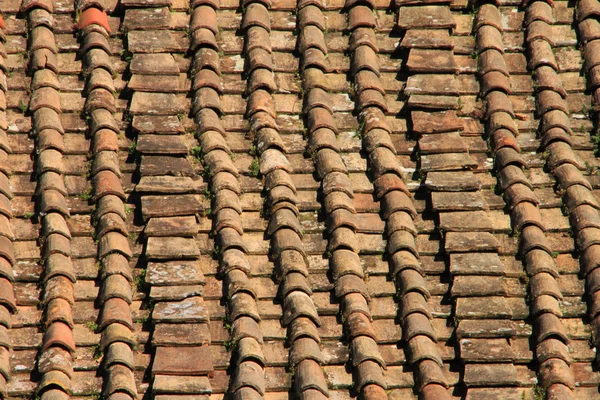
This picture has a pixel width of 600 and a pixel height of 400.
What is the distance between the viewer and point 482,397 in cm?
577

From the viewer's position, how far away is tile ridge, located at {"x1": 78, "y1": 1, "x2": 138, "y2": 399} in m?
5.67

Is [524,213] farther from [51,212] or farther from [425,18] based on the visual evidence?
[51,212]

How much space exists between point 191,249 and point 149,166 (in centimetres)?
72

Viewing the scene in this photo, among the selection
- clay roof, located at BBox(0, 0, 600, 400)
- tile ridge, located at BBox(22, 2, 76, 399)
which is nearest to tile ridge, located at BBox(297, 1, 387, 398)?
clay roof, located at BBox(0, 0, 600, 400)

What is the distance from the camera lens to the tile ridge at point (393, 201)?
5.85 m

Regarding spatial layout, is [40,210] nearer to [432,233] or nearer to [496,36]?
[432,233]

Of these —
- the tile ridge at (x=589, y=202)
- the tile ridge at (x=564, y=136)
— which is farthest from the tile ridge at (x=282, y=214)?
the tile ridge at (x=589, y=202)

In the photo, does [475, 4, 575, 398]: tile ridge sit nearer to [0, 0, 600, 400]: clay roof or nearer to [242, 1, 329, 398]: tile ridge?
[0, 0, 600, 400]: clay roof

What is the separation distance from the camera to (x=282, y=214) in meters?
6.39

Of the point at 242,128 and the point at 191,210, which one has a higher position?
the point at 242,128

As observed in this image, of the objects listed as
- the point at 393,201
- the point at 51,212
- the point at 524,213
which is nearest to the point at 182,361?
the point at 51,212

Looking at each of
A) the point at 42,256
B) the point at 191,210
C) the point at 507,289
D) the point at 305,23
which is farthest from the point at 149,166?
the point at 507,289

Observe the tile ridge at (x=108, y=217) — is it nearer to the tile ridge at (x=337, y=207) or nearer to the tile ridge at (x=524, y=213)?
the tile ridge at (x=337, y=207)

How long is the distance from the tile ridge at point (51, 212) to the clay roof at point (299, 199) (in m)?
0.01
